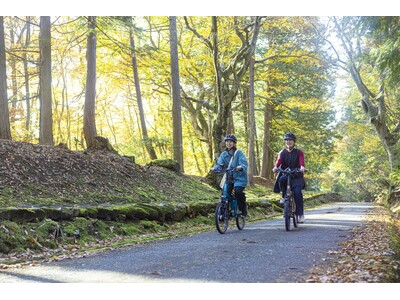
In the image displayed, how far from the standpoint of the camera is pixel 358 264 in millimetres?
4715

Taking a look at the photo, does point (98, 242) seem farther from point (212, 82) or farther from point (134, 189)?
point (212, 82)

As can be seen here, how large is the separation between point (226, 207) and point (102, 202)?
3.13m

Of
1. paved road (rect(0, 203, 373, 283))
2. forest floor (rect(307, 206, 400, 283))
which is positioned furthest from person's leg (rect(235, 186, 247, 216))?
forest floor (rect(307, 206, 400, 283))

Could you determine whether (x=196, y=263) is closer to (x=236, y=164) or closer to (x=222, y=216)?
(x=222, y=216)

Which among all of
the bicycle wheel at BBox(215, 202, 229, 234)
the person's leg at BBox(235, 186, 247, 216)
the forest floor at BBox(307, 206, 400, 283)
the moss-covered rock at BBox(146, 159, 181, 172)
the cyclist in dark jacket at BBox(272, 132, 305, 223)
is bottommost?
the forest floor at BBox(307, 206, 400, 283)

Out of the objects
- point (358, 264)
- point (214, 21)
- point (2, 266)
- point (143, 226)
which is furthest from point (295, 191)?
point (214, 21)

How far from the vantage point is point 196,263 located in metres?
4.86

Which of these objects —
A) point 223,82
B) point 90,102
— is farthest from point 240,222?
point 223,82

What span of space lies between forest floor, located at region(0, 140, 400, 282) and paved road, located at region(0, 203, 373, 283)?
0.36 meters

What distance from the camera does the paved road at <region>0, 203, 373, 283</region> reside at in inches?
165

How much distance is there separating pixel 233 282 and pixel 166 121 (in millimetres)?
27397

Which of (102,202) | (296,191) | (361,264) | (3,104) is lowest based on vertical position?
(361,264)

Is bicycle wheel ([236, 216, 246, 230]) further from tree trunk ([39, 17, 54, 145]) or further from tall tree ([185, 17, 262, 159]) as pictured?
tall tree ([185, 17, 262, 159])

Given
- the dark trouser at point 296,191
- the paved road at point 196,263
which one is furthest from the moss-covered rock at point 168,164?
the paved road at point 196,263
